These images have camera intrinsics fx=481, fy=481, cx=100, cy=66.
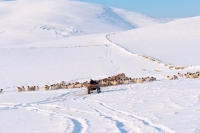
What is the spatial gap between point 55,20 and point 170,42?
184 feet

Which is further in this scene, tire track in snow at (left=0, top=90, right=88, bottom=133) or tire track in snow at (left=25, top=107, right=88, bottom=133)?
tire track in snow at (left=0, top=90, right=88, bottom=133)

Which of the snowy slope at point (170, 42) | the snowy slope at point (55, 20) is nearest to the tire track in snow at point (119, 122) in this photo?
the snowy slope at point (170, 42)

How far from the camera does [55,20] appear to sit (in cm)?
9119

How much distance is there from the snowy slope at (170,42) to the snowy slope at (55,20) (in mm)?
31683

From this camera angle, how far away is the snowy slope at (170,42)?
29.4 m

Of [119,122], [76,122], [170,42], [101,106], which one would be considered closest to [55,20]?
[170,42]

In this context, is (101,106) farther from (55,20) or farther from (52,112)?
(55,20)

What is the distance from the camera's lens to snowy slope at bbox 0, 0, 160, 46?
79688 millimetres

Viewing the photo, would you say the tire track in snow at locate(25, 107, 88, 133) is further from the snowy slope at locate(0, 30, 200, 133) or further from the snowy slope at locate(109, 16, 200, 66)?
the snowy slope at locate(109, 16, 200, 66)

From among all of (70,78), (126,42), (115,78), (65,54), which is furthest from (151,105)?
(126,42)

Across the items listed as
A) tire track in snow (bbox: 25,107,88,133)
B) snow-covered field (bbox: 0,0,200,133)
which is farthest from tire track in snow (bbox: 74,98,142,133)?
tire track in snow (bbox: 25,107,88,133)

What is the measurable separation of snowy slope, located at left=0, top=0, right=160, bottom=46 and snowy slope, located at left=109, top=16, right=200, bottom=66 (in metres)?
31.7

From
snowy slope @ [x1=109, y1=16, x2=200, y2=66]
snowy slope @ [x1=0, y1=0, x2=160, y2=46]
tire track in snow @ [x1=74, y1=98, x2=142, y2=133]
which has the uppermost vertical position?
snowy slope @ [x1=0, y1=0, x2=160, y2=46]

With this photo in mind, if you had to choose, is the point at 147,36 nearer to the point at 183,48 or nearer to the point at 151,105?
the point at 183,48
